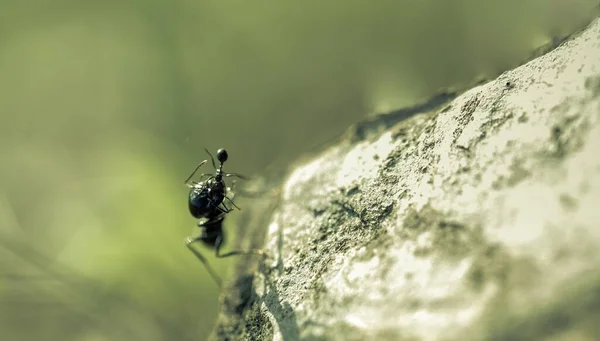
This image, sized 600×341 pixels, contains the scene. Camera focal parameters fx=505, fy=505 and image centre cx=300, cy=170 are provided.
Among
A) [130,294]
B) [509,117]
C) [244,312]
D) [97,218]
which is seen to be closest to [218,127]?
[97,218]

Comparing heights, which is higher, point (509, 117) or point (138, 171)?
point (138, 171)

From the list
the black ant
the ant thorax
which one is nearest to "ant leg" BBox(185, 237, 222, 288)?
the black ant

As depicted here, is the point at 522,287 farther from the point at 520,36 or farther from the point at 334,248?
the point at 520,36

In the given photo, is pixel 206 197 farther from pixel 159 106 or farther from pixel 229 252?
pixel 159 106

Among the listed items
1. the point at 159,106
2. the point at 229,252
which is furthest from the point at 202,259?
the point at 159,106

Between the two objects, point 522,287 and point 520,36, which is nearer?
point 522,287

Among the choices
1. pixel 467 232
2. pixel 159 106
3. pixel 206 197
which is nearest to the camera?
pixel 467 232
